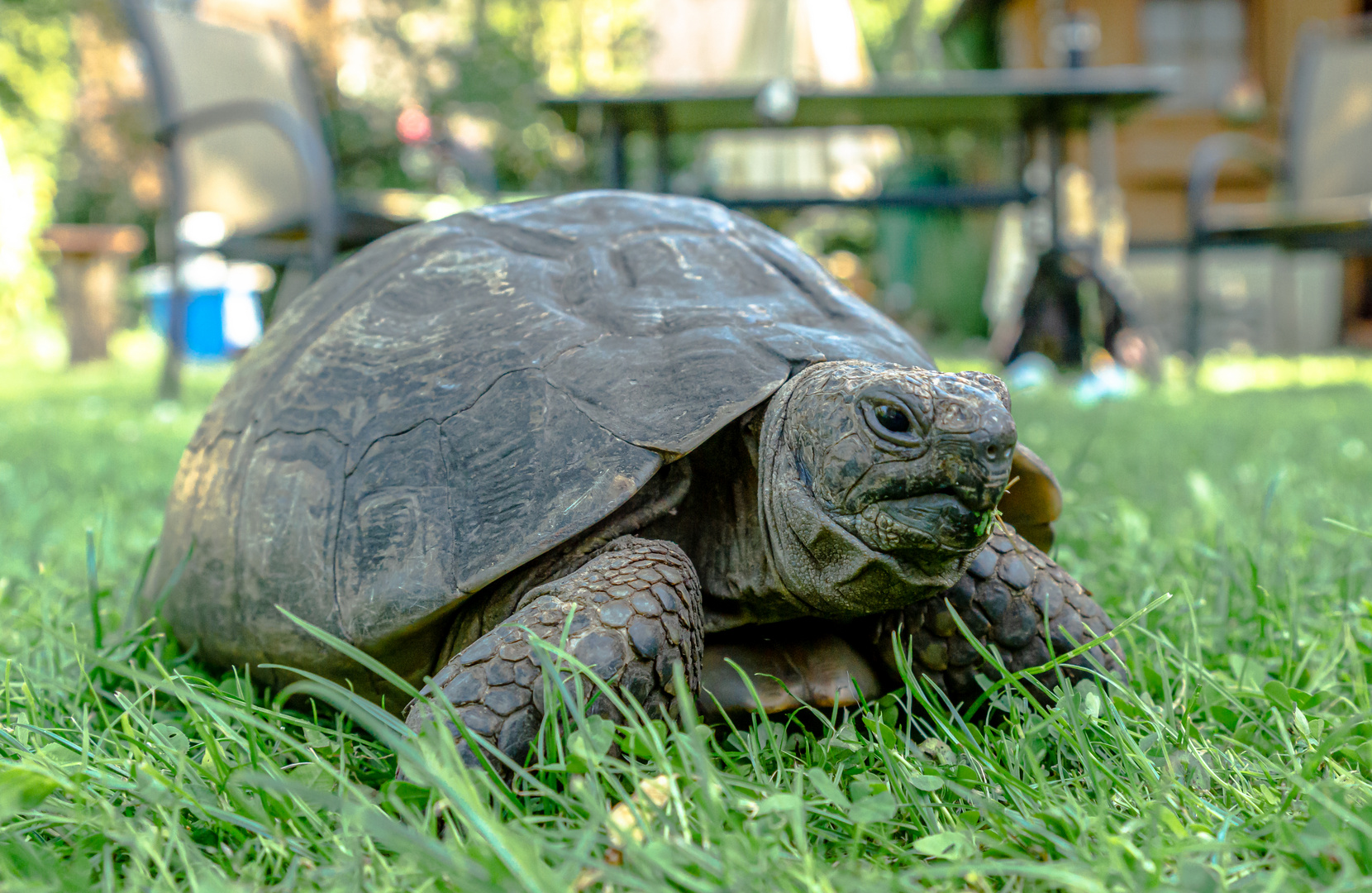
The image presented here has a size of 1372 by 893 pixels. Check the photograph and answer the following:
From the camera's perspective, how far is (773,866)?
0.88m

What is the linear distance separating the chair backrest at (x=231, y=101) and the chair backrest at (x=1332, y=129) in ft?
19.7

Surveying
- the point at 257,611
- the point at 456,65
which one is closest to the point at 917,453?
the point at 257,611

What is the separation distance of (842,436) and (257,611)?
81 cm

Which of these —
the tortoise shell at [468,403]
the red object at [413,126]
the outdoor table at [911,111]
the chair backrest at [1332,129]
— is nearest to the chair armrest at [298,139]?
the outdoor table at [911,111]

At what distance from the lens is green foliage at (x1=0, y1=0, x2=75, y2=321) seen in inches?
392

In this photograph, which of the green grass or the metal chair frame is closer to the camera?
the green grass

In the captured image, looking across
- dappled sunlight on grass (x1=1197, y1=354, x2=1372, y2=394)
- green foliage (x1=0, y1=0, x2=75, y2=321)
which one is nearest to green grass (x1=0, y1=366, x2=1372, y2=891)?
dappled sunlight on grass (x1=1197, y1=354, x2=1372, y2=394)

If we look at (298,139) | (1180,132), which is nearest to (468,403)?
(298,139)

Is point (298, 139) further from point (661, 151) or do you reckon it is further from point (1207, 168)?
point (1207, 168)

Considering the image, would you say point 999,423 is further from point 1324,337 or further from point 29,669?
point 1324,337

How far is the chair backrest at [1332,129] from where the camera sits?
693 cm

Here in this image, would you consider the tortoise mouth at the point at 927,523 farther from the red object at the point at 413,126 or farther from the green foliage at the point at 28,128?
the green foliage at the point at 28,128

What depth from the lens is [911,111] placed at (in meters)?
6.01

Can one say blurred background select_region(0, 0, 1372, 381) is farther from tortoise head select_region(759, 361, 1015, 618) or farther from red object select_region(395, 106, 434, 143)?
tortoise head select_region(759, 361, 1015, 618)
